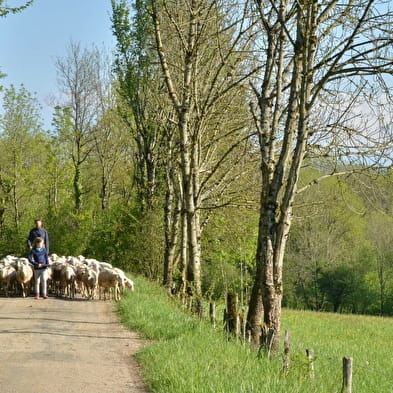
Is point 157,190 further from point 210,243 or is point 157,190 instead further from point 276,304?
point 276,304

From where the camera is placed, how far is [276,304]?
1087 centimetres

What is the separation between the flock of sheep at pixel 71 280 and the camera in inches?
776

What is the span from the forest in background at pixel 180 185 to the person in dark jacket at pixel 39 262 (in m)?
3.92

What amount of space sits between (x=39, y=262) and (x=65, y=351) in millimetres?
9020

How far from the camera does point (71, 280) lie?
20.3 m

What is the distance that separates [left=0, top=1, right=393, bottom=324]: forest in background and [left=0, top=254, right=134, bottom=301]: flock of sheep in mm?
2008

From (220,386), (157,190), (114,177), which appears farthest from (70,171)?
(220,386)

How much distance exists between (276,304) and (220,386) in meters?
3.69

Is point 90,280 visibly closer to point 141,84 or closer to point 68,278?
point 68,278

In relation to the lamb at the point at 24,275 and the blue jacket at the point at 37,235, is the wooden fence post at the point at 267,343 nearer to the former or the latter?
the blue jacket at the point at 37,235

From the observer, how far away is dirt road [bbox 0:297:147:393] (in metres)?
8.25

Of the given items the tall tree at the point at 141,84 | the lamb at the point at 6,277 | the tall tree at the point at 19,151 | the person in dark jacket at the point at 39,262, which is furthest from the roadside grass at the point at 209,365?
the tall tree at the point at 19,151

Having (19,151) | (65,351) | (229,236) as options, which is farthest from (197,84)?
(19,151)

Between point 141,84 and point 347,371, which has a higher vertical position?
point 141,84
